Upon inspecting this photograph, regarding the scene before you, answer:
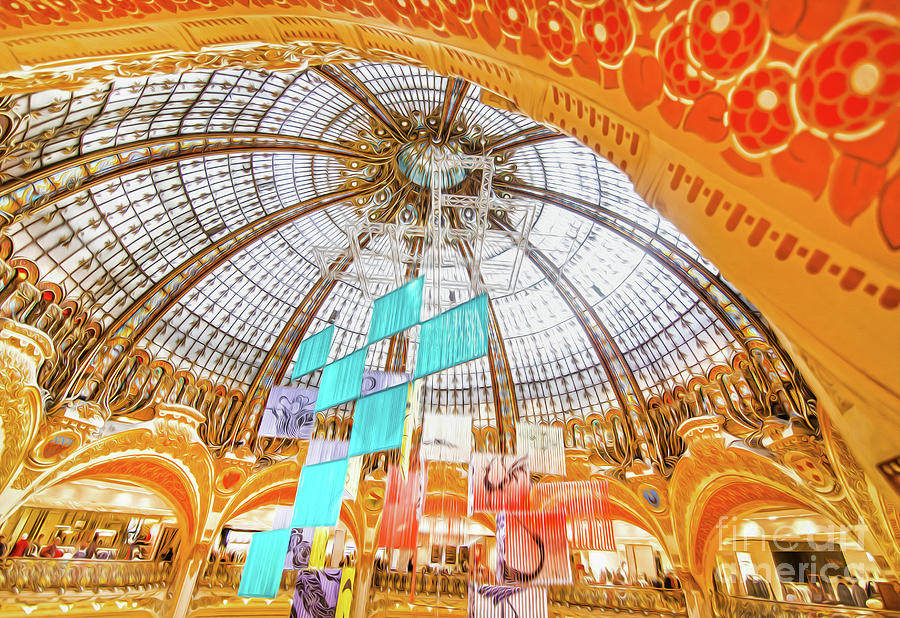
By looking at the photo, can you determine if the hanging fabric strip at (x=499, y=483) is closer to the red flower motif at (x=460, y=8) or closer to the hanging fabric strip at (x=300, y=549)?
the hanging fabric strip at (x=300, y=549)

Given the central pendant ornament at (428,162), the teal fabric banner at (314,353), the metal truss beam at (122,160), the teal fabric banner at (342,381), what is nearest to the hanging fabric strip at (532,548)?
the teal fabric banner at (342,381)

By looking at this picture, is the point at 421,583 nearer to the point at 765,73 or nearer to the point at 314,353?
the point at 314,353

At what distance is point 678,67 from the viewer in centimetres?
258

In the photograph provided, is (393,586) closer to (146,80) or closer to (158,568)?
(158,568)

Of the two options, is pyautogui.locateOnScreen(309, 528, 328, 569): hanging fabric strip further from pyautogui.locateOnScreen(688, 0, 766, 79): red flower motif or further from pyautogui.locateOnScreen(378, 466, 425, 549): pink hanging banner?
pyautogui.locateOnScreen(688, 0, 766, 79): red flower motif

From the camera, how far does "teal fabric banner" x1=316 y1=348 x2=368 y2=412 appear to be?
559 inches

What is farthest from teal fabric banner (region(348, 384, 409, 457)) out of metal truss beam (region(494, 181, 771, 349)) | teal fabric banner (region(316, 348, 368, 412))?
metal truss beam (region(494, 181, 771, 349))

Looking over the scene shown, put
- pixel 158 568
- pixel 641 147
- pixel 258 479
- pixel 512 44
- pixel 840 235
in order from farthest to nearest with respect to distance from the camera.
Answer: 1. pixel 258 479
2. pixel 158 568
3. pixel 512 44
4. pixel 641 147
5. pixel 840 235

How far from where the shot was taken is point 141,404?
17.7 m

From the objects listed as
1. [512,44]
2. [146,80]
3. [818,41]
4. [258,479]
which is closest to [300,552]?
[258,479]

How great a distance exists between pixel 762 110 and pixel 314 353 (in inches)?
591

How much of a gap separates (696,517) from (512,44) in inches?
764

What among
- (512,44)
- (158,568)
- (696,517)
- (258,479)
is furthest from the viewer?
(258,479)

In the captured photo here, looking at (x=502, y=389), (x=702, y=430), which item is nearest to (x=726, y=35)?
(x=702, y=430)
